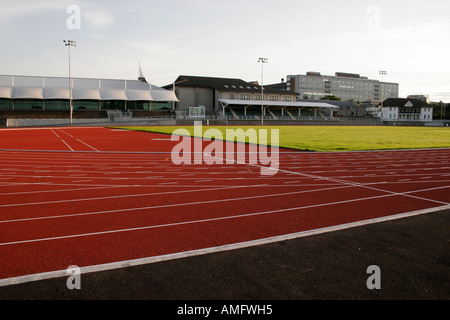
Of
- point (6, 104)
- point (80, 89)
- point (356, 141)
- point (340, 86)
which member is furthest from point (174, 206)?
point (340, 86)

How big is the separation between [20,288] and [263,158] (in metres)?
11.9

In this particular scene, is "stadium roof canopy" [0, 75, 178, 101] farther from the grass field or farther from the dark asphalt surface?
the dark asphalt surface

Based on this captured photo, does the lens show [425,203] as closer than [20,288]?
No

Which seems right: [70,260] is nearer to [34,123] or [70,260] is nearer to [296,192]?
[296,192]

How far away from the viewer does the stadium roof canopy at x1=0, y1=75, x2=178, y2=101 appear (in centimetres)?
5803

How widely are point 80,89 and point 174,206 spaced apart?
6117cm

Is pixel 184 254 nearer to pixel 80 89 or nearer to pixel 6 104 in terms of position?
pixel 80 89

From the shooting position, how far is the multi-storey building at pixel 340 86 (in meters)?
150

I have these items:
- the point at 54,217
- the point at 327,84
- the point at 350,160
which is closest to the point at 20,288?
the point at 54,217

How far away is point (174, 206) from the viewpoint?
7.12 m

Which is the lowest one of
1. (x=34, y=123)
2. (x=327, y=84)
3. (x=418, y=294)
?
(x=418, y=294)

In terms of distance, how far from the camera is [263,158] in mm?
14898

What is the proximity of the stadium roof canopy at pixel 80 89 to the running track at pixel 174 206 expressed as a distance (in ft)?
170

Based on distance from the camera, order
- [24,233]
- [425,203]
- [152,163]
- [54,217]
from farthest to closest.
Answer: [152,163] → [425,203] → [54,217] → [24,233]
